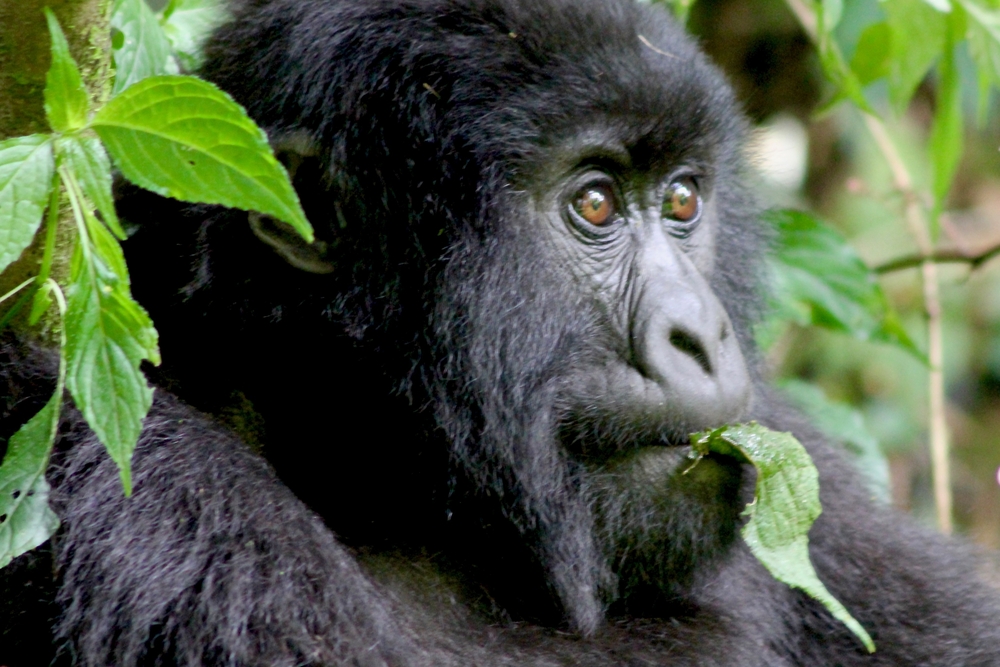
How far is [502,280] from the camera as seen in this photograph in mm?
2422

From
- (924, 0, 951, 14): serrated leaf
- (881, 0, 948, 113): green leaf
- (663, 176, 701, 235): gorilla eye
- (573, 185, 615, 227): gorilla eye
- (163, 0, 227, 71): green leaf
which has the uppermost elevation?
(924, 0, 951, 14): serrated leaf

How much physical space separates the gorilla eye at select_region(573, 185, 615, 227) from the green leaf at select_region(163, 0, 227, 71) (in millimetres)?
929

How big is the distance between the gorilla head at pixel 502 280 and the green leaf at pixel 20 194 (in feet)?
2.38

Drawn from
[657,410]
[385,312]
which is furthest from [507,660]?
[385,312]

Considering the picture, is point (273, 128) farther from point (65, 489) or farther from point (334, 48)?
point (65, 489)

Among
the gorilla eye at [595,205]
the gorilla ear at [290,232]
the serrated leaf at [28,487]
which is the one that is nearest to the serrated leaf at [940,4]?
the gorilla eye at [595,205]

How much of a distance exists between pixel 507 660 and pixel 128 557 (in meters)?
0.78

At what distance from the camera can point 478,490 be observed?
8.01 feet

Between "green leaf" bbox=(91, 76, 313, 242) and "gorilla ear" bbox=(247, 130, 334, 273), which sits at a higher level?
"green leaf" bbox=(91, 76, 313, 242)

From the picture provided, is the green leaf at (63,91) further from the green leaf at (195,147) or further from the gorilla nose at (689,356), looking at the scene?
the gorilla nose at (689,356)

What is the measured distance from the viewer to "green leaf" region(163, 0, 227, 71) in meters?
2.82

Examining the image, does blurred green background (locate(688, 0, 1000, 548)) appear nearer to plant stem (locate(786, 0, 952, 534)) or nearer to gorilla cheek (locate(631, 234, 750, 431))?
plant stem (locate(786, 0, 952, 534))

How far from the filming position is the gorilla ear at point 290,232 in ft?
7.96

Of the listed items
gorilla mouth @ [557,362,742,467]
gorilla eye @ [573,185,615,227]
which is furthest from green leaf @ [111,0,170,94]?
gorilla mouth @ [557,362,742,467]
